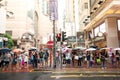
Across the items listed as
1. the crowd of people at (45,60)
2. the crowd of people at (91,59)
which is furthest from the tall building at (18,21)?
the crowd of people at (45,60)

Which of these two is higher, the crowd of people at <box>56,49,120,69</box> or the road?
the crowd of people at <box>56,49,120,69</box>

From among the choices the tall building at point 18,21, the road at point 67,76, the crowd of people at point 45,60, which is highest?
the tall building at point 18,21

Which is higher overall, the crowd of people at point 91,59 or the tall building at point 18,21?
the tall building at point 18,21

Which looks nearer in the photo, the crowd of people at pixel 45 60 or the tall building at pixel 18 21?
the crowd of people at pixel 45 60

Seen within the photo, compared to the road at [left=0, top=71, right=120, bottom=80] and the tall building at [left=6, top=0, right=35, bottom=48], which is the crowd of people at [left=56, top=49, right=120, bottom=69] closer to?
the road at [left=0, top=71, right=120, bottom=80]

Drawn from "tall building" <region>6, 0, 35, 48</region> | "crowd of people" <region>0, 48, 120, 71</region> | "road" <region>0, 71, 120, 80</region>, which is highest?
"tall building" <region>6, 0, 35, 48</region>

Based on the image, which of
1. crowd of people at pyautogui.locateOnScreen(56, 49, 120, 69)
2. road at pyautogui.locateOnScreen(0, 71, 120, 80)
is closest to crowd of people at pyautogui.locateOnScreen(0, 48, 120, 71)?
crowd of people at pyautogui.locateOnScreen(56, 49, 120, 69)

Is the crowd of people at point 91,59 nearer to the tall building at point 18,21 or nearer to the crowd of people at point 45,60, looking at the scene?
the crowd of people at point 45,60

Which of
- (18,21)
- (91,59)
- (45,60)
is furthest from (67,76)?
(18,21)

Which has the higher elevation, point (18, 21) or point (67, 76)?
point (18, 21)

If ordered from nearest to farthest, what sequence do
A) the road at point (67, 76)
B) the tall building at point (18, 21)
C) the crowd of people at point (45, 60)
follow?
the road at point (67, 76) → the crowd of people at point (45, 60) → the tall building at point (18, 21)

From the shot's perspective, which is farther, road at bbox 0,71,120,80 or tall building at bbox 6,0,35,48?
tall building at bbox 6,0,35,48

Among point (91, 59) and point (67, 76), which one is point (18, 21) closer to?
point (91, 59)

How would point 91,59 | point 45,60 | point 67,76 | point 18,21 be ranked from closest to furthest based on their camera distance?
point 67,76, point 91,59, point 45,60, point 18,21
